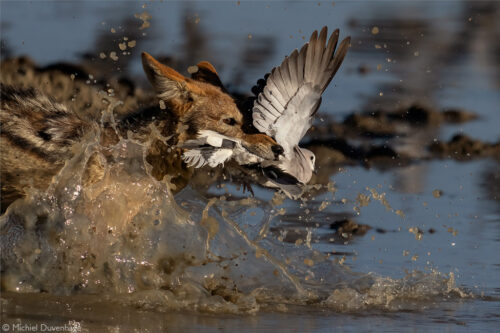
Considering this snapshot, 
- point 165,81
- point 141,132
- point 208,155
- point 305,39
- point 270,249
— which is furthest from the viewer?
point 305,39

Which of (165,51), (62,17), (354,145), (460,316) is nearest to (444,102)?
(354,145)

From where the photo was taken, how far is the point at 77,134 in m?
5.88

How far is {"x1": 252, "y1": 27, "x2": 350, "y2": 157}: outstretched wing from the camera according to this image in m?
5.67

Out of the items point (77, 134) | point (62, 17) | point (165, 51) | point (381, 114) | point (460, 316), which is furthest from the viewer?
point (62, 17)

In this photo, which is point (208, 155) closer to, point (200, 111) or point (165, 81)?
point (200, 111)

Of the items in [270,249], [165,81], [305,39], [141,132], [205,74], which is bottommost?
[270,249]

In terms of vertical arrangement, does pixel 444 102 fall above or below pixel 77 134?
above

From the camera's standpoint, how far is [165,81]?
5824mm

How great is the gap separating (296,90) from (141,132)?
2.85 feet

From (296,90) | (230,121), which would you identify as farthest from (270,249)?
(296,90)

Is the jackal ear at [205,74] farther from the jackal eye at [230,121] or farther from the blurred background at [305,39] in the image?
the blurred background at [305,39]

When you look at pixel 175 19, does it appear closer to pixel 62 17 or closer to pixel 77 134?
pixel 62 17

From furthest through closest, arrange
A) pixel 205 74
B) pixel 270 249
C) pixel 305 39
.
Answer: pixel 305 39, pixel 270 249, pixel 205 74

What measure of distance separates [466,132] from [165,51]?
290cm
